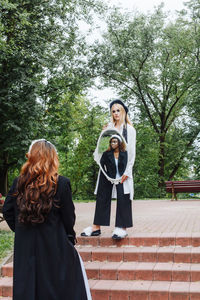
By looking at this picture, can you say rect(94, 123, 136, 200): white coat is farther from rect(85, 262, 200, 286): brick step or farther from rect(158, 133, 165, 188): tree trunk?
rect(158, 133, 165, 188): tree trunk

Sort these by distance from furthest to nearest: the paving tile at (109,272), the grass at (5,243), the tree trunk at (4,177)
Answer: the tree trunk at (4,177) < the grass at (5,243) < the paving tile at (109,272)

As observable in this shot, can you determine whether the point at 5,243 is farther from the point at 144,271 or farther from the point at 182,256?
the point at 182,256

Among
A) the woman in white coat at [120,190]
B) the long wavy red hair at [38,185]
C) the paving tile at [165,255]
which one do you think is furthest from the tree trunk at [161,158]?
the long wavy red hair at [38,185]

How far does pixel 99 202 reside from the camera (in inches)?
241

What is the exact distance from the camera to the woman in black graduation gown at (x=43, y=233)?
3.23 metres

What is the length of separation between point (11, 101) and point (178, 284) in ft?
44.1

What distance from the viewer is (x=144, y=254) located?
5777 mm

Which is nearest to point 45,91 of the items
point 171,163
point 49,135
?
point 49,135

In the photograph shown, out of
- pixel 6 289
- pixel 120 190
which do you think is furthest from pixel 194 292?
pixel 6 289

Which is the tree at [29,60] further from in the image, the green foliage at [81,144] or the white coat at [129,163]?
the white coat at [129,163]

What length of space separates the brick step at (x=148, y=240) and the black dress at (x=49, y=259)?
2834 mm

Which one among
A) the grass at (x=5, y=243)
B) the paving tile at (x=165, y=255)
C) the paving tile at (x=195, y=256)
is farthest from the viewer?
the grass at (x=5, y=243)

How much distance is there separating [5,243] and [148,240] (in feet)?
8.62

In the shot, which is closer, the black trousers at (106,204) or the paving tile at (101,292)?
the paving tile at (101,292)
